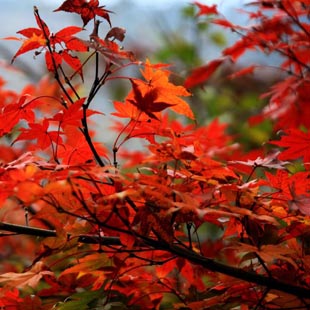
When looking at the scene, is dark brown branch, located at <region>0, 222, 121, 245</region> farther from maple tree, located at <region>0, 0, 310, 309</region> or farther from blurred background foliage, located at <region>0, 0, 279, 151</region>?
blurred background foliage, located at <region>0, 0, 279, 151</region>

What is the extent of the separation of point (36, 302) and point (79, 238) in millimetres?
124

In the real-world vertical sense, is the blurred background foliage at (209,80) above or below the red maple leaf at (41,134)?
above

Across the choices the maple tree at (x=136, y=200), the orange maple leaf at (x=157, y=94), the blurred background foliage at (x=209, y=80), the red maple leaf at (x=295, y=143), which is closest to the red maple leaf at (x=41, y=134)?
the maple tree at (x=136, y=200)

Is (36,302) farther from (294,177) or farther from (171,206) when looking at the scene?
(294,177)

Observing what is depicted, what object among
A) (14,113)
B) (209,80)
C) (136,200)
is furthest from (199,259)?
(209,80)

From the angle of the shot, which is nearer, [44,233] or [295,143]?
[44,233]

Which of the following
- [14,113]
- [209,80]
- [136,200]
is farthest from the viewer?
[209,80]

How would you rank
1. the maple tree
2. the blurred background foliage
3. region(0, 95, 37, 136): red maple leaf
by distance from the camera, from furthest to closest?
the blurred background foliage → region(0, 95, 37, 136): red maple leaf → the maple tree

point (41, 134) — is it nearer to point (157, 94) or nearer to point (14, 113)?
point (14, 113)

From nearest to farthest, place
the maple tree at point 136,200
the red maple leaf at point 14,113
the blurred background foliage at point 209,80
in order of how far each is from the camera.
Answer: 1. the maple tree at point 136,200
2. the red maple leaf at point 14,113
3. the blurred background foliage at point 209,80

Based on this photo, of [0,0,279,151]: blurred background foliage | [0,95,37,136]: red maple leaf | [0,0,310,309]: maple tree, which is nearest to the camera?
[0,0,310,309]: maple tree

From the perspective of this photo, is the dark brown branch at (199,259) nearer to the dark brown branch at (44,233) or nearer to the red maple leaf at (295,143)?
the dark brown branch at (44,233)

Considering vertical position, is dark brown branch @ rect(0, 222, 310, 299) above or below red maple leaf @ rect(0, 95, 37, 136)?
below

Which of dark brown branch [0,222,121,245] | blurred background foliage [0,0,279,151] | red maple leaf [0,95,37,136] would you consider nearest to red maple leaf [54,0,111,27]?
red maple leaf [0,95,37,136]
